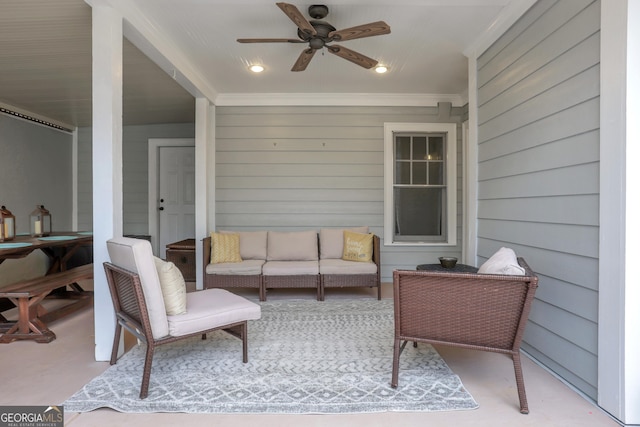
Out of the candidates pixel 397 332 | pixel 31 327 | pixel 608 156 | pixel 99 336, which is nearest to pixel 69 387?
pixel 99 336

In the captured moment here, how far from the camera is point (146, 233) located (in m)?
5.93

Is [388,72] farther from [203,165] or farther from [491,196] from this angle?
[203,165]

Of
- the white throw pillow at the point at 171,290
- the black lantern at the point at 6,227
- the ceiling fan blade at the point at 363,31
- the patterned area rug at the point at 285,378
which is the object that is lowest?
the patterned area rug at the point at 285,378

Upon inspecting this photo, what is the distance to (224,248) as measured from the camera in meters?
4.12

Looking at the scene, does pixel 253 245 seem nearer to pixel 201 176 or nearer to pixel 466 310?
pixel 201 176

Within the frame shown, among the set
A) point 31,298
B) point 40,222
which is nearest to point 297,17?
point 31,298

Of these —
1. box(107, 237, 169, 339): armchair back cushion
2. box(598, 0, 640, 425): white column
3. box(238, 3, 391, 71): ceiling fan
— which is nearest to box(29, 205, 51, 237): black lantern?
box(107, 237, 169, 339): armchair back cushion

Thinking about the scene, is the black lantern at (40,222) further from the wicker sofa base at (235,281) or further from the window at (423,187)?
the window at (423,187)

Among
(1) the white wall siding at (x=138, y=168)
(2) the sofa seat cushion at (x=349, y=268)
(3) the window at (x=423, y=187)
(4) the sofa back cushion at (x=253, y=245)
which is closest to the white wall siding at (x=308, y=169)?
(3) the window at (x=423, y=187)

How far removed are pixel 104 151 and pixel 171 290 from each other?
1.09 metres

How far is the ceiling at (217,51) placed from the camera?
2.65 meters

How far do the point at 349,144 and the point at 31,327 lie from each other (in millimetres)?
3894

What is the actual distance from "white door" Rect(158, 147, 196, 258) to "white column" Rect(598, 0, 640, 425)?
5.51 metres

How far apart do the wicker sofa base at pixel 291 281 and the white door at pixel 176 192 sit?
8.61 ft
